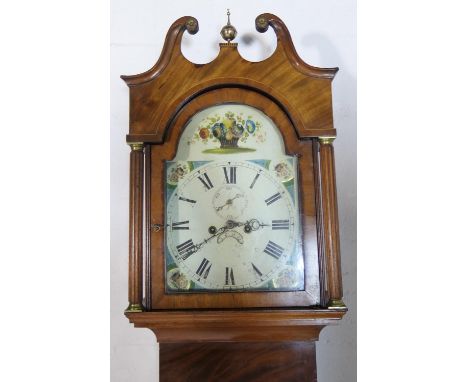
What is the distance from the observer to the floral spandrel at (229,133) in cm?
103

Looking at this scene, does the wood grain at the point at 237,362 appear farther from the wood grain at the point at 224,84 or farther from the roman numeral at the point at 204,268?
the wood grain at the point at 224,84

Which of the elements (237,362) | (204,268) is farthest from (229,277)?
(237,362)

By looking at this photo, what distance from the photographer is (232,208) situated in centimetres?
101

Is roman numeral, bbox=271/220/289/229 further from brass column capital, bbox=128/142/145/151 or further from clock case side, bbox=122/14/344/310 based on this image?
brass column capital, bbox=128/142/145/151

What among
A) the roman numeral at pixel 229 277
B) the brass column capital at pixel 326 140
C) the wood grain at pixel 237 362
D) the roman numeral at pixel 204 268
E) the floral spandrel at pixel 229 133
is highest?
the floral spandrel at pixel 229 133

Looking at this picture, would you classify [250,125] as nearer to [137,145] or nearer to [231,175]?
[231,175]

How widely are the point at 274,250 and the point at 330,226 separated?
0.39 feet

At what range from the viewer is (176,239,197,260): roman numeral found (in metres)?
1.00

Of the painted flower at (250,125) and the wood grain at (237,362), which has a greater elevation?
the painted flower at (250,125)

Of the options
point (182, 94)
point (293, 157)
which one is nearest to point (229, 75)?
point (182, 94)

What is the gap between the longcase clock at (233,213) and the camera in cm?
97

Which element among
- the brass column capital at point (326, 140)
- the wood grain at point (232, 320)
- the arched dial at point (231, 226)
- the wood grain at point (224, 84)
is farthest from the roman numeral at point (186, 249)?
the brass column capital at point (326, 140)

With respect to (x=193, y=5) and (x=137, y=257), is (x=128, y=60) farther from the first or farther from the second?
(x=137, y=257)

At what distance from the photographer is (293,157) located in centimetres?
102
